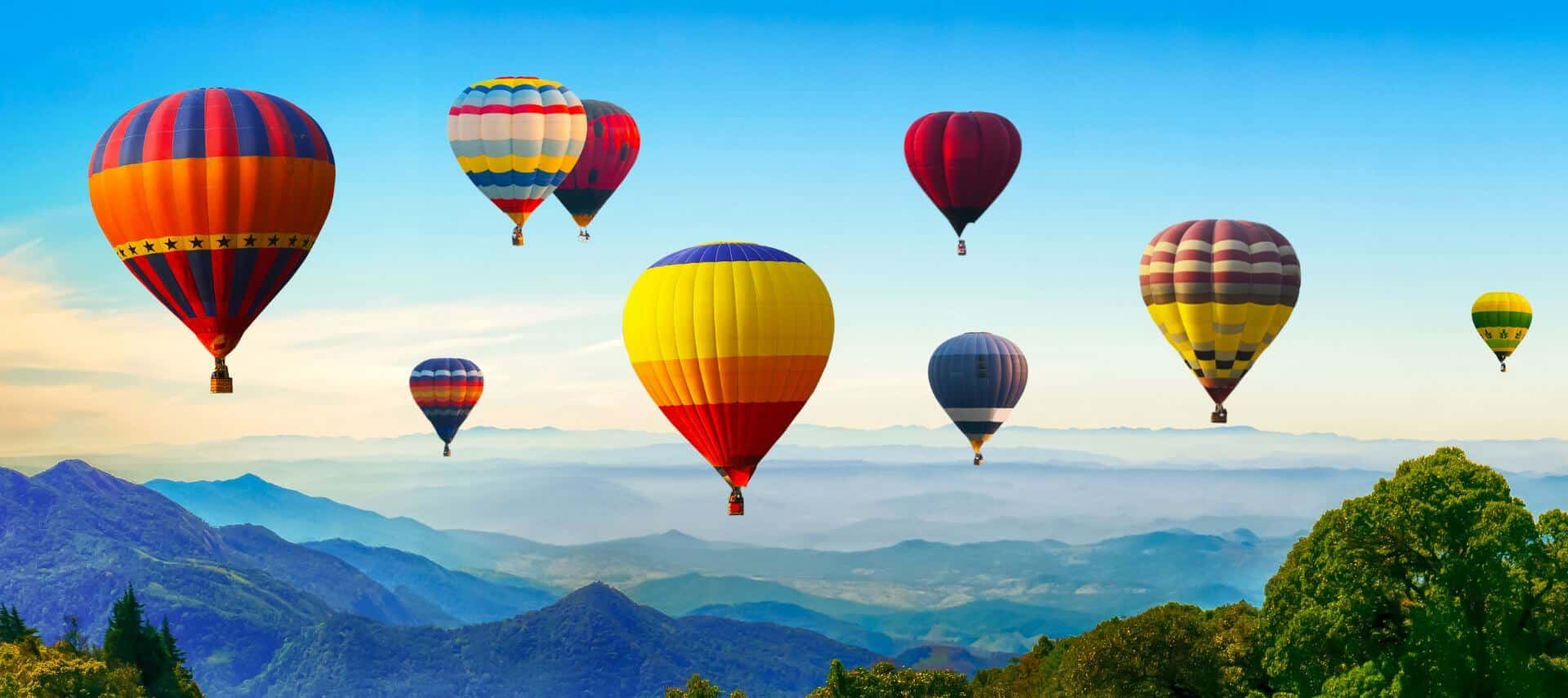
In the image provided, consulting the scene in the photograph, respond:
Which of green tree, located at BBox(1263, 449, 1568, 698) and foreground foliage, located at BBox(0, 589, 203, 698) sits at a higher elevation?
green tree, located at BBox(1263, 449, 1568, 698)

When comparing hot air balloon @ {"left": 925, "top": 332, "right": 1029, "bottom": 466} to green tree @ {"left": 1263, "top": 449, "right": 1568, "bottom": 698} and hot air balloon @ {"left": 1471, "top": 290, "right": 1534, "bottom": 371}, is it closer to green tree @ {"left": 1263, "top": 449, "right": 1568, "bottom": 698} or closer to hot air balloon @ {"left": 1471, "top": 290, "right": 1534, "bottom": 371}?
hot air balloon @ {"left": 1471, "top": 290, "right": 1534, "bottom": 371}

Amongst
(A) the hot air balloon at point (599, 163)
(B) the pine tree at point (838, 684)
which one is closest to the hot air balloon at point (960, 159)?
(A) the hot air balloon at point (599, 163)

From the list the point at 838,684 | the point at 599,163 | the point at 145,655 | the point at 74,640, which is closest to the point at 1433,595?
the point at 838,684

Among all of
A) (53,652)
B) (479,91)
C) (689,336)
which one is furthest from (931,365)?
(53,652)

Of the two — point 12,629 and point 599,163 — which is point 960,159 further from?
point 12,629

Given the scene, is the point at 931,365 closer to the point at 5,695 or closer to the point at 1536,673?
the point at 5,695

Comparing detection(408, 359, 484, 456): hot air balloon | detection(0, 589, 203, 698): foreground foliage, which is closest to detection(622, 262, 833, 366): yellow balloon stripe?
detection(0, 589, 203, 698): foreground foliage
